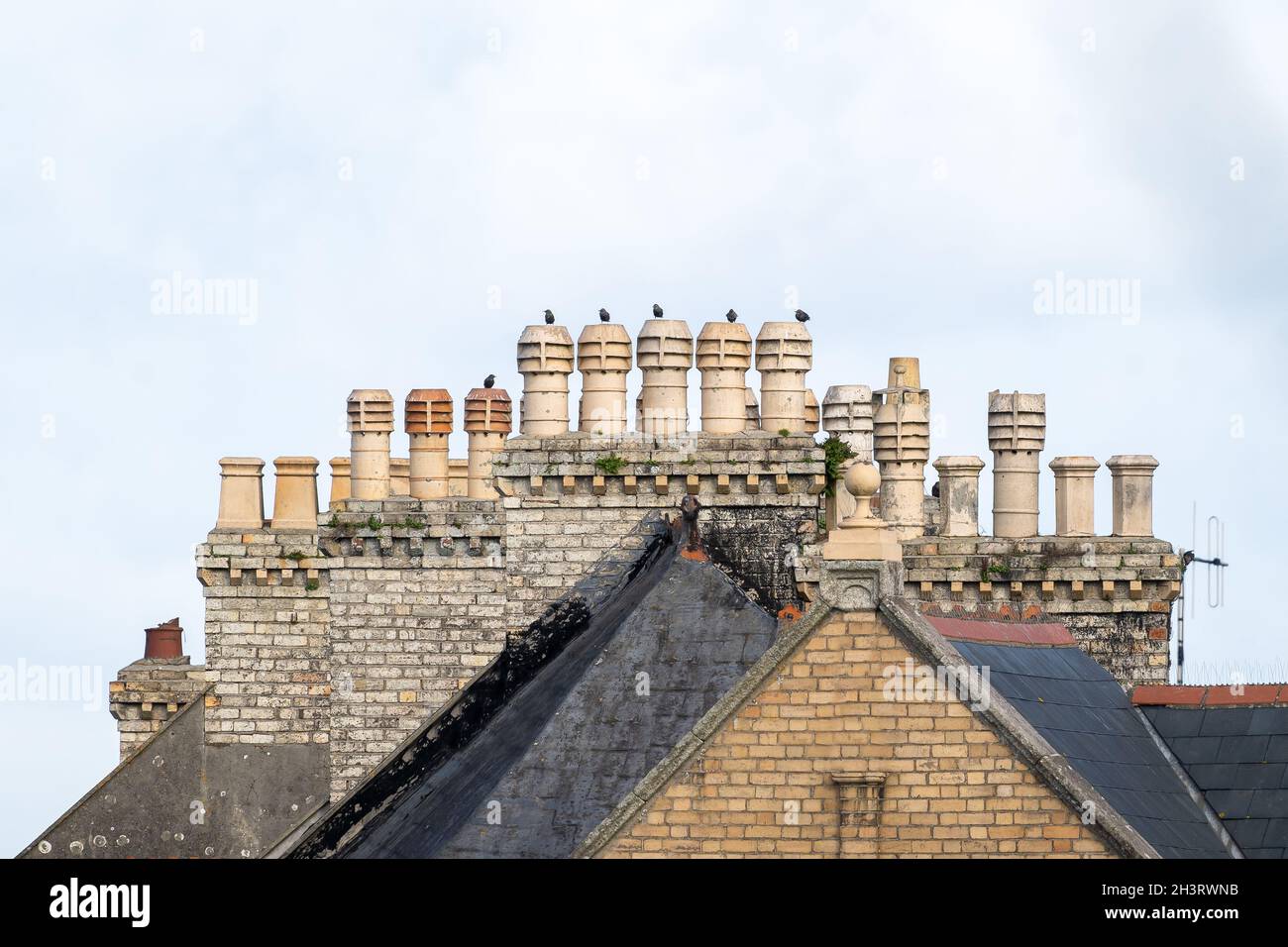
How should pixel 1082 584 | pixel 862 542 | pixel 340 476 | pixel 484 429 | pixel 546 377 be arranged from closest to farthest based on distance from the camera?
pixel 862 542 < pixel 546 377 < pixel 1082 584 < pixel 484 429 < pixel 340 476

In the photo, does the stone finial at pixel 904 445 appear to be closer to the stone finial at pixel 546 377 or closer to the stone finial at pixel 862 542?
the stone finial at pixel 546 377

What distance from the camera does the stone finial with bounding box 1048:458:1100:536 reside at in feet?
170

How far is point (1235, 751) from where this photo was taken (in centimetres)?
4072

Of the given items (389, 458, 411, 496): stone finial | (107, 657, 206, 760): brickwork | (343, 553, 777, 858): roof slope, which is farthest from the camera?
(389, 458, 411, 496): stone finial

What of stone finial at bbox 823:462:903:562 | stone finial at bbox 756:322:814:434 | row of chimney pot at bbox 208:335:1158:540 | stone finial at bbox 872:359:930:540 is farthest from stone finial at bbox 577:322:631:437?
stone finial at bbox 823:462:903:562

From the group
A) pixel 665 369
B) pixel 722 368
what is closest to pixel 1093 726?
pixel 722 368

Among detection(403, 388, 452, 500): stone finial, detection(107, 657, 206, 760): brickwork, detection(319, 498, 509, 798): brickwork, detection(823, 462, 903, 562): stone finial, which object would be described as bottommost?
detection(107, 657, 206, 760): brickwork

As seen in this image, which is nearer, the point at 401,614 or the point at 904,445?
the point at 401,614

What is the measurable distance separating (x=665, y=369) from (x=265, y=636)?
333 inches

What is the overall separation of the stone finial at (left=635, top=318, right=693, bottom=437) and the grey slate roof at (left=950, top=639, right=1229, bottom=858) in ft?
23.9

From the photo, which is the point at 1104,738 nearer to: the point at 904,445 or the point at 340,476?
the point at 904,445

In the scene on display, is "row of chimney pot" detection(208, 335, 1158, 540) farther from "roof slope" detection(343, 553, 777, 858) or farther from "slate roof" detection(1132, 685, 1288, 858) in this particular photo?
"slate roof" detection(1132, 685, 1288, 858)
